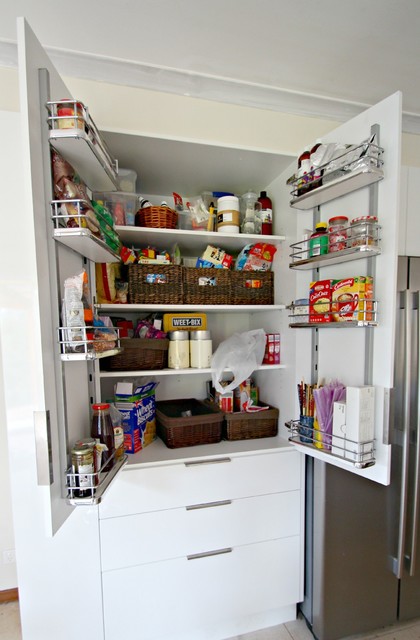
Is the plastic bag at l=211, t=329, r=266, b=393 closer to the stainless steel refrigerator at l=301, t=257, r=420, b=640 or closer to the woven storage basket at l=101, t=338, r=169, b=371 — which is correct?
the woven storage basket at l=101, t=338, r=169, b=371

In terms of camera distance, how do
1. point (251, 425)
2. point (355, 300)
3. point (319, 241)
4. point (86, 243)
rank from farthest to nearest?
point (251, 425) → point (319, 241) → point (355, 300) → point (86, 243)

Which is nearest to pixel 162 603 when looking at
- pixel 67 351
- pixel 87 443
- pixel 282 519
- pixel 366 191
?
pixel 282 519

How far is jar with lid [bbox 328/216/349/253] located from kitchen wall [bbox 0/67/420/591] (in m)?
0.47

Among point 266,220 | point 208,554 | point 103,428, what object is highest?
point 266,220

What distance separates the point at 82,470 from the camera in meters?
0.77

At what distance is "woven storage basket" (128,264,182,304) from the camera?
4.15 ft

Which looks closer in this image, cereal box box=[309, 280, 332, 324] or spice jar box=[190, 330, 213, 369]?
cereal box box=[309, 280, 332, 324]

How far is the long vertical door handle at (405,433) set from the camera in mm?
1199

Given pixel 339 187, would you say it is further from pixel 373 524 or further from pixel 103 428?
pixel 373 524

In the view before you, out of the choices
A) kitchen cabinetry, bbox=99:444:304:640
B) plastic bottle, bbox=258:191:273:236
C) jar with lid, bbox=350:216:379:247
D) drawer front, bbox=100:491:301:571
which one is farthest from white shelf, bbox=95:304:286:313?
drawer front, bbox=100:491:301:571

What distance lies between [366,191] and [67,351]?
1.13 metres

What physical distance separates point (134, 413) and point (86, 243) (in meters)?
0.79

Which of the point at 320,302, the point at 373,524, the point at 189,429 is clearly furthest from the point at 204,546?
the point at 320,302

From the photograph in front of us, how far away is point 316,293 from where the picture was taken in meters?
1.13
